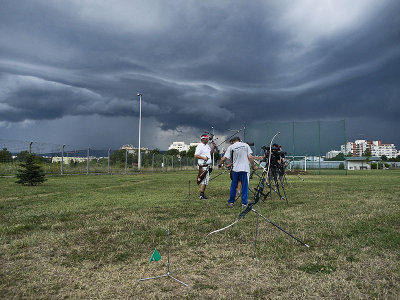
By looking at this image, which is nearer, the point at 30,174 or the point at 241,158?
the point at 241,158

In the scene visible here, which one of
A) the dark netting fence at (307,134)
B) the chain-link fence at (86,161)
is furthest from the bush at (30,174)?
the dark netting fence at (307,134)

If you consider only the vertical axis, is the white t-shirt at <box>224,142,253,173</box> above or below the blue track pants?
above

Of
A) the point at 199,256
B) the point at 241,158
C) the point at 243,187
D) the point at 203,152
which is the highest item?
the point at 203,152

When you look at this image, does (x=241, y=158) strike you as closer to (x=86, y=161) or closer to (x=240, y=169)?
(x=240, y=169)

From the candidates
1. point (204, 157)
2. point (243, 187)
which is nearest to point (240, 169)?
point (243, 187)

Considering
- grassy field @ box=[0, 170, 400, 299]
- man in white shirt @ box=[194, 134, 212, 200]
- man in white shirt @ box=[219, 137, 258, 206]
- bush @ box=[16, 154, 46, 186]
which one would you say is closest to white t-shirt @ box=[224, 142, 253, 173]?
man in white shirt @ box=[219, 137, 258, 206]

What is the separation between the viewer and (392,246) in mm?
4422

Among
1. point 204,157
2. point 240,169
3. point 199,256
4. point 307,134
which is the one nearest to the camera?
point 199,256

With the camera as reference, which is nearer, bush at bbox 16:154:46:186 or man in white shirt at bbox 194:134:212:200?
man in white shirt at bbox 194:134:212:200

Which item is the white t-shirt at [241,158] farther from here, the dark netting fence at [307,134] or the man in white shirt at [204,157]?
the dark netting fence at [307,134]

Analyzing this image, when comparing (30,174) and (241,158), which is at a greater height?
(241,158)

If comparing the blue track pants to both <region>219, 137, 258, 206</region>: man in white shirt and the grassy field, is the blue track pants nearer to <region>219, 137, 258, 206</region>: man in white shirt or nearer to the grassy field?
<region>219, 137, 258, 206</region>: man in white shirt

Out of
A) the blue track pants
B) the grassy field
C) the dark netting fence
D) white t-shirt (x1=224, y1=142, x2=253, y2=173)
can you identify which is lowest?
the grassy field

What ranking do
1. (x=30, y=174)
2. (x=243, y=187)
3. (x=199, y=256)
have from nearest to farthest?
(x=199, y=256), (x=243, y=187), (x=30, y=174)
